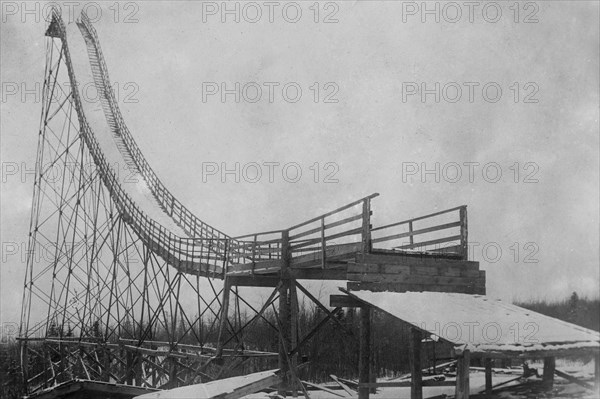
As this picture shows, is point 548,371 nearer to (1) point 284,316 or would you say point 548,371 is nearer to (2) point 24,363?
(1) point 284,316

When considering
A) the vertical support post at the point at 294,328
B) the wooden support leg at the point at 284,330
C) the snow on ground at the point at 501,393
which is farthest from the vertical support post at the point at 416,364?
the wooden support leg at the point at 284,330

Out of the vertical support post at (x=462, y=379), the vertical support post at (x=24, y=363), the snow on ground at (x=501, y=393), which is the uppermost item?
the vertical support post at (x=462, y=379)

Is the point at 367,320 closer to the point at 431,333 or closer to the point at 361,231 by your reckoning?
the point at 361,231

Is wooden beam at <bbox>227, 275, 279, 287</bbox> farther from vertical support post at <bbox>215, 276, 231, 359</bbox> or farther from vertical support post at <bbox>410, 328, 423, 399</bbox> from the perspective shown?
vertical support post at <bbox>410, 328, 423, 399</bbox>

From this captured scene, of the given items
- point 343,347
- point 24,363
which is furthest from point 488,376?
point 343,347

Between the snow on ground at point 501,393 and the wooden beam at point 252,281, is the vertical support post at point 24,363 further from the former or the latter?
the snow on ground at point 501,393

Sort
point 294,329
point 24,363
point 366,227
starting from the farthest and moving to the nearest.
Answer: point 24,363 → point 294,329 → point 366,227
